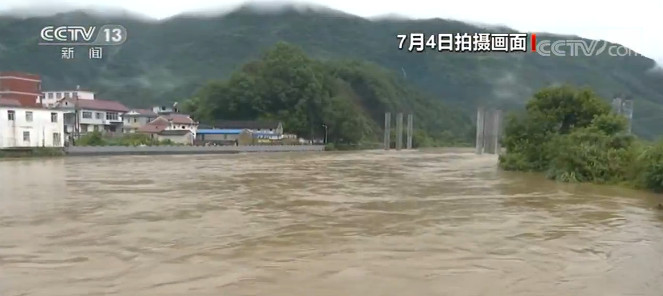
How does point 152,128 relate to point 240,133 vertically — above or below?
above

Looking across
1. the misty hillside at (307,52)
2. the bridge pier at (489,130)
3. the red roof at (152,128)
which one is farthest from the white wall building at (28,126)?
the misty hillside at (307,52)

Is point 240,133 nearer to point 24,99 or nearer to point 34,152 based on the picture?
point 24,99

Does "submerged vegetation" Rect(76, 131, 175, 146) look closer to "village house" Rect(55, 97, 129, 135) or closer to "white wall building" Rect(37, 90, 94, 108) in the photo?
"village house" Rect(55, 97, 129, 135)

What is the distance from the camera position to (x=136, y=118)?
171ft

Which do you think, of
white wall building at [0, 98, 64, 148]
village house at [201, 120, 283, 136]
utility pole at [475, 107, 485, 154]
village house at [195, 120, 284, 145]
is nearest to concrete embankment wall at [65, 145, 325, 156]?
white wall building at [0, 98, 64, 148]

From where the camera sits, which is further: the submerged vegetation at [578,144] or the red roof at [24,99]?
the red roof at [24,99]

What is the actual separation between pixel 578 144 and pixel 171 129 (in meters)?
35.3

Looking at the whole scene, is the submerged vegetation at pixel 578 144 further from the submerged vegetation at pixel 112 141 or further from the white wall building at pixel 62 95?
the white wall building at pixel 62 95

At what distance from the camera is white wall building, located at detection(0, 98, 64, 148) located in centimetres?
3192

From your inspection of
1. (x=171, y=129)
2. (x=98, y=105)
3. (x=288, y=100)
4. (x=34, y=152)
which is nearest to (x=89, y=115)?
(x=98, y=105)

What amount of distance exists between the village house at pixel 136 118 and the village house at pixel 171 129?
3731 mm

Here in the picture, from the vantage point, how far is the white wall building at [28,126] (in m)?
31.9

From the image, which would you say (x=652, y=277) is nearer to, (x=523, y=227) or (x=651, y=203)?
(x=523, y=227)

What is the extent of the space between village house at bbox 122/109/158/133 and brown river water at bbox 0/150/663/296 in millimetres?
38415
